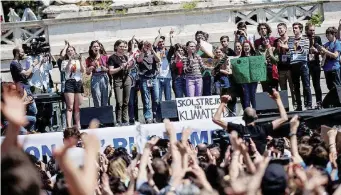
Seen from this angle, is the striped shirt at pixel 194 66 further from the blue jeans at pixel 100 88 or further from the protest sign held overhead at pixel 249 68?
the blue jeans at pixel 100 88

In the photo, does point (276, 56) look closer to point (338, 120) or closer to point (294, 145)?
point (338, 120)

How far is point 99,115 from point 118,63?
3.04ft

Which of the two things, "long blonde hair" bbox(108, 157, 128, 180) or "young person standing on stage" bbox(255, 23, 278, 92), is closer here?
"long blonde hair" bbox(108, 157, 128, 180)

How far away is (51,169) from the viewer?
48.6 feet

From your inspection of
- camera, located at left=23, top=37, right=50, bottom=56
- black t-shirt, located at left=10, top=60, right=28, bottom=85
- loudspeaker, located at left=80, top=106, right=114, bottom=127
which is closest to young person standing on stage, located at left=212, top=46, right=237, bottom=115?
loudspeaker, located at left=80, top=106, right=114, bottom=127

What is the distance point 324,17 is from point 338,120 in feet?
20.7

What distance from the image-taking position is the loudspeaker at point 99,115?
57.6 feet

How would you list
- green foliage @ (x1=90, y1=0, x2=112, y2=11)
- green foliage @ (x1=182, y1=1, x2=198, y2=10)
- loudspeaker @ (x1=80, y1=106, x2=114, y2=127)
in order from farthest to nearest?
green foliage @ (x1=90, y1=0, x2=112, y2=11) → green foliage @ (x1=182, y1=1, x2=198, y2=10) → loudspeaker @ (x1=80, y1=106, x2=114, y2=127)

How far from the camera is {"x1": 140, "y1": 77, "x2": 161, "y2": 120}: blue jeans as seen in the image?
720 inches

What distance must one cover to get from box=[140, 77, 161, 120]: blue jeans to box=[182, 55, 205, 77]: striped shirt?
59 cm

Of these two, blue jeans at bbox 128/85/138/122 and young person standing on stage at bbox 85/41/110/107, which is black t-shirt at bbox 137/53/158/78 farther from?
young person standing on stage at bbox 85/41/110/107

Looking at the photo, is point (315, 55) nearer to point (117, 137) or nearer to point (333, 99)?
point (333, 99)

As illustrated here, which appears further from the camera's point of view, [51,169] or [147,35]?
[147,35]

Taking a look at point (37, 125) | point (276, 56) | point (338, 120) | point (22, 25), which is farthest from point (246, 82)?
point (22, 25)
